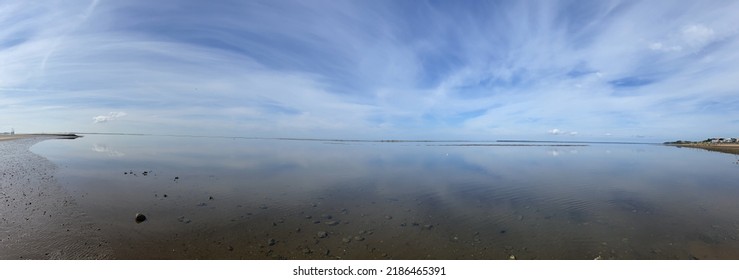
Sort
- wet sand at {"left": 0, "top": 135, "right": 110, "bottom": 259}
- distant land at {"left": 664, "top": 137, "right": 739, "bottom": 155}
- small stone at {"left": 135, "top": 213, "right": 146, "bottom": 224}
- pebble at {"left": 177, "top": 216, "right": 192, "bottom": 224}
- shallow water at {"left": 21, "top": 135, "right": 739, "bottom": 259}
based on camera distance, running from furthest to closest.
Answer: distant land at {"left": 664, "top": 137, "right": 739, "bottom": 155}
pebble at {"left": 177, "top": 216, "right": 192, "bottom": 224}
small stone at {"left": 135, "top": 213, "right": 146, "bottom": 224}
shallow water at {"left": 21, "top": 135, "right": 739, "bottom": 259}
wet sand at {"left": 0, "top": 135, "right": 110, "bottom": 259}

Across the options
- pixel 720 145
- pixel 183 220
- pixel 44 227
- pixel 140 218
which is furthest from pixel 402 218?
pixel 720 145

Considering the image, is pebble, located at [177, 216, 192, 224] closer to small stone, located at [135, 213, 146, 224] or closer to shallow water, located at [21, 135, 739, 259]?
shallow water, located at [21, 135, 739, 259]

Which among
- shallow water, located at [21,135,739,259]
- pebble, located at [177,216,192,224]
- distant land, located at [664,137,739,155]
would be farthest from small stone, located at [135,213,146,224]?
distant land, located at [664,137,739,155]

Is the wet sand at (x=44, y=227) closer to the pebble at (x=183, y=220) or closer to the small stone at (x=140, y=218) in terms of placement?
the small stone at (x=140, y=218)

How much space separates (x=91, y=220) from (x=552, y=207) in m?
19.5

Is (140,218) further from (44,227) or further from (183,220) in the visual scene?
(44,227)

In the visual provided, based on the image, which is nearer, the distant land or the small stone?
the small stone

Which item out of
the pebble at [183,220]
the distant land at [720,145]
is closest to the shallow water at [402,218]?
the pebble at [183,220]

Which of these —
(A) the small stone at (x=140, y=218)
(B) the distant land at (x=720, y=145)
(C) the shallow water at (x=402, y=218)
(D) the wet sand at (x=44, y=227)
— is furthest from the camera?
(B) the distant land at (x=720, y=145)

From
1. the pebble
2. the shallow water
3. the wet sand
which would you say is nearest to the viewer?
the wet sand

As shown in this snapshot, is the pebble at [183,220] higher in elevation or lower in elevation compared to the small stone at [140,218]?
lower

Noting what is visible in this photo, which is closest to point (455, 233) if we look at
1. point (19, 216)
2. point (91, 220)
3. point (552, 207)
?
point (552, 207)

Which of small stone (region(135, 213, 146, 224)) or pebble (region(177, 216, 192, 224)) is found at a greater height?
small stone (region(135, 213, 146, 224))
